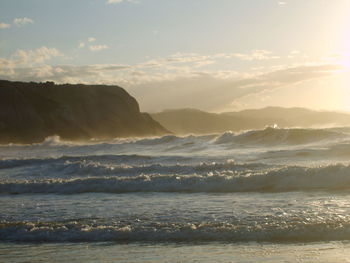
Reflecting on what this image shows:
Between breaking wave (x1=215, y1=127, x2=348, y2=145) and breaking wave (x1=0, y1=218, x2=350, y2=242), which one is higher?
Answer: breaking wave (x1=215, y1=127, x2=348, y2=145)

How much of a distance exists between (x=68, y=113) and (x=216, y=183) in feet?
254

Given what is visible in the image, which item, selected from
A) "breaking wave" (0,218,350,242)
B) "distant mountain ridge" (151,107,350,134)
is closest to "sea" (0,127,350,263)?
"breaking wave" (0,218,350,242)

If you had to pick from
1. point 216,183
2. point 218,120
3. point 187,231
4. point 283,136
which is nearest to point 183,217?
point 187,231

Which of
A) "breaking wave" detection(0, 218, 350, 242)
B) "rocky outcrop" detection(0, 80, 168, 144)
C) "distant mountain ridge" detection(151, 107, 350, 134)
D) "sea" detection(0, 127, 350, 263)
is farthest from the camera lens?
"distant mountain ridge" detection(151, 107, 350, 134)

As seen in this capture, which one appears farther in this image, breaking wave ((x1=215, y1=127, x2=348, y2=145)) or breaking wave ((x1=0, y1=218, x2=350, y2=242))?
breaking wave ((x1=215, y1=127, x2=348, y2=145))

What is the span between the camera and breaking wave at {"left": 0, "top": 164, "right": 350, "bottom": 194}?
1697cm

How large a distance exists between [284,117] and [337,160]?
366 ft

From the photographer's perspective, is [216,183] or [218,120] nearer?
[216,183]

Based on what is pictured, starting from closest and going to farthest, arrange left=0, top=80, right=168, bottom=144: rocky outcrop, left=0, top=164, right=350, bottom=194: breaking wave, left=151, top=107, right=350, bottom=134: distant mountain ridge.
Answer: left=0, top=164, right=350, bottom=194: breaking wave → left=0, top=80, right=168, bottom=144: rocky outcrop → left=151, top=107, right=350, bottom=134: distant mountain ridge

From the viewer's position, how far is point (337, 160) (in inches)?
956

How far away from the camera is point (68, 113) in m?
92.1

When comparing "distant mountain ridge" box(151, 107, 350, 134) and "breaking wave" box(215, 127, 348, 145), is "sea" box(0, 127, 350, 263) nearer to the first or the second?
"breaking wave" box(215, 127, 348, 145)

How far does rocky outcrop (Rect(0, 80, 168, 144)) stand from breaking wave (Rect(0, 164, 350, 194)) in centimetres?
6373

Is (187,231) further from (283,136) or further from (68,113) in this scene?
(68,113)
